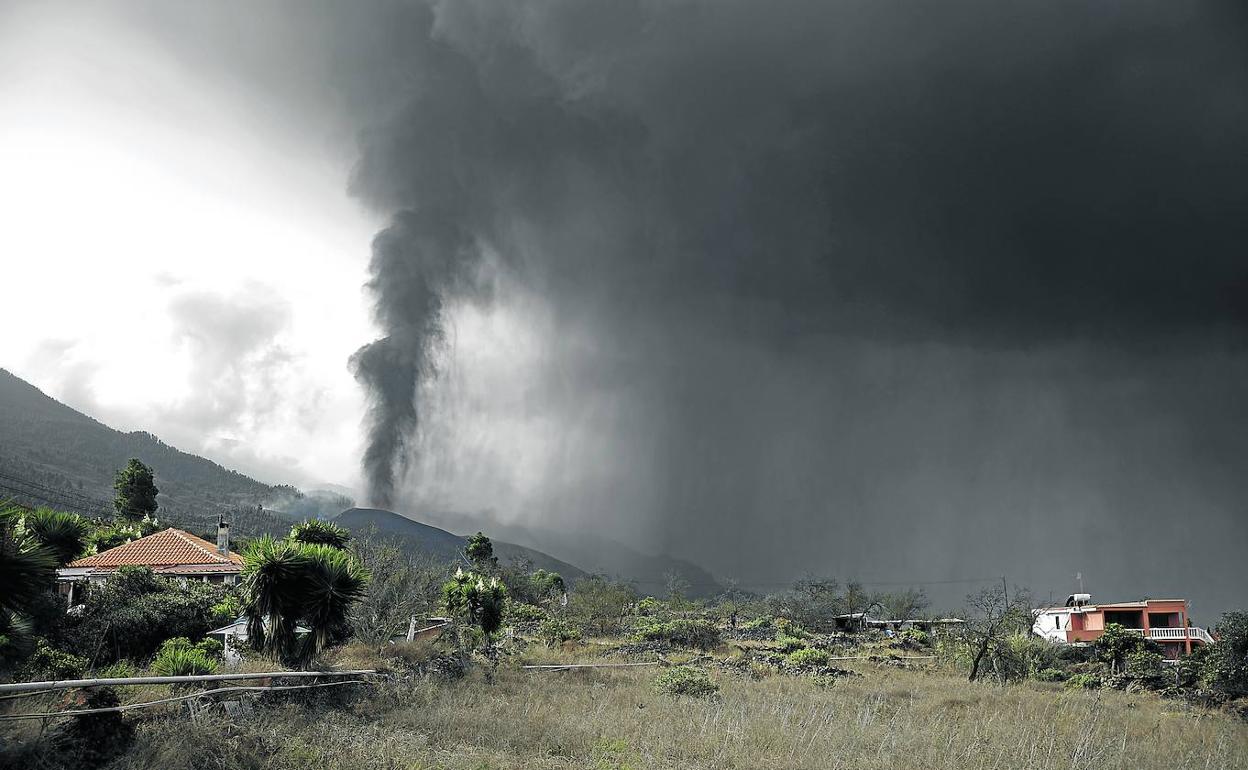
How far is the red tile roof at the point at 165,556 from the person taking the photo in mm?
40906

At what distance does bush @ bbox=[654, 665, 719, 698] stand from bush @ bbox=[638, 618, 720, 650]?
20569mm

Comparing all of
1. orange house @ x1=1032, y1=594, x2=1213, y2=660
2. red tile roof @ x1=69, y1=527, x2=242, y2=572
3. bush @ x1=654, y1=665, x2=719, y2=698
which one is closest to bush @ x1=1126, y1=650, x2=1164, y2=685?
bush @ x1=654, y1=665, x2=719, y2=698

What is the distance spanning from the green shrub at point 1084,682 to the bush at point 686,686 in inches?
627

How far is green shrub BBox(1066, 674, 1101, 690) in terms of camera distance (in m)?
27.2

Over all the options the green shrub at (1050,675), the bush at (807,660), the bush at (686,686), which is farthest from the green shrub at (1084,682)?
the bush at (686,686)

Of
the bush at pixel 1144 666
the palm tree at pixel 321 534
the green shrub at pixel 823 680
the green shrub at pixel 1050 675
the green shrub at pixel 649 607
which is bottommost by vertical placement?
the green shrub at pixel 649 607

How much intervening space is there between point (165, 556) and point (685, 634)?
32.9 meters

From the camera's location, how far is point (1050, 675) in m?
29.8

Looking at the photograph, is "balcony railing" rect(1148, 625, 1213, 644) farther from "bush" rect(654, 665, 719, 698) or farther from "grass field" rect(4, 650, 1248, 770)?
"bush" rect(654, 665, 719, 698)

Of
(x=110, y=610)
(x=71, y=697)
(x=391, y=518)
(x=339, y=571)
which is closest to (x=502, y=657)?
(x=339, y=571)

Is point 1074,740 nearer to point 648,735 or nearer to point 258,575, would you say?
point 648,735

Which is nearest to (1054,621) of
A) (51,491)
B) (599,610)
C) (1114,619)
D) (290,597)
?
(1114,619)

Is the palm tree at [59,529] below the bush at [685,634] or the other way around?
the other way around

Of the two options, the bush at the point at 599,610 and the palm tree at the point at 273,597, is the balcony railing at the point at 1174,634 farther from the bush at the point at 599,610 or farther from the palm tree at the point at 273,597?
the palm tree at the point at 273,597
